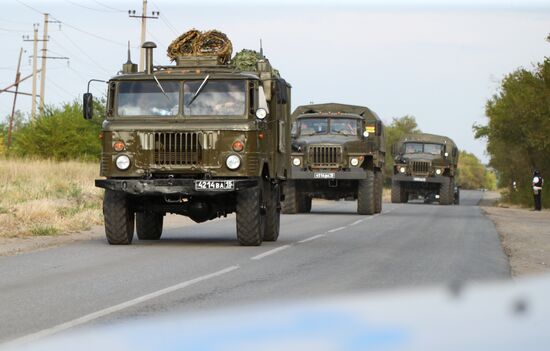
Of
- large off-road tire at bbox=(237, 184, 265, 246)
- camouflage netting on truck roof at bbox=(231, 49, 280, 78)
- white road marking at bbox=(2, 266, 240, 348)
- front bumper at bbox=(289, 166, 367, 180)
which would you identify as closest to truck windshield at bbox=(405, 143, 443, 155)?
front bumper at bbox=(289, 166, 367, 180)

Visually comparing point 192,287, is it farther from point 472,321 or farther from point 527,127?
point 527,127

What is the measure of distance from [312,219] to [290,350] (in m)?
23.7

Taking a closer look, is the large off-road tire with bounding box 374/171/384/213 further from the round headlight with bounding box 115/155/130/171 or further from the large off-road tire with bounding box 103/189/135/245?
the round headlight with bounding box 115/155/130/171

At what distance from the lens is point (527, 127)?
2060 inches

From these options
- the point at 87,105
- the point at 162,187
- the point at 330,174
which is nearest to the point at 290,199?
the point at 330,174

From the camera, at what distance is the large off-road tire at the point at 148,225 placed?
67.2 ft

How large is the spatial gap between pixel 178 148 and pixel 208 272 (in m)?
4.34

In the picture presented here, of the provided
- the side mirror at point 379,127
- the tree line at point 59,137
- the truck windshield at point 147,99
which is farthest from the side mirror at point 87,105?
the tree line at point 59,137

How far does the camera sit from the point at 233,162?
58.6ft

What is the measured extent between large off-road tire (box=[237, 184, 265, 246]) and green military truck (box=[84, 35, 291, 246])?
15 millimetres

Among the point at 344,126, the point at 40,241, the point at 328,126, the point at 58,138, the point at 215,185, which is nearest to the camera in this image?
the point at 215,185

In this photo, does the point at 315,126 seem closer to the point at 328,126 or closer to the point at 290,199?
the point at 328,126

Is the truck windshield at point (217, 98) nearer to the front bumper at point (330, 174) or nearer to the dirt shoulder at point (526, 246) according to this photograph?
the dirt shoulder at point (526, 246)

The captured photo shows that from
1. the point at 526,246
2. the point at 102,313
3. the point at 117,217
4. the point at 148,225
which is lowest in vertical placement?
the point at 102,313
